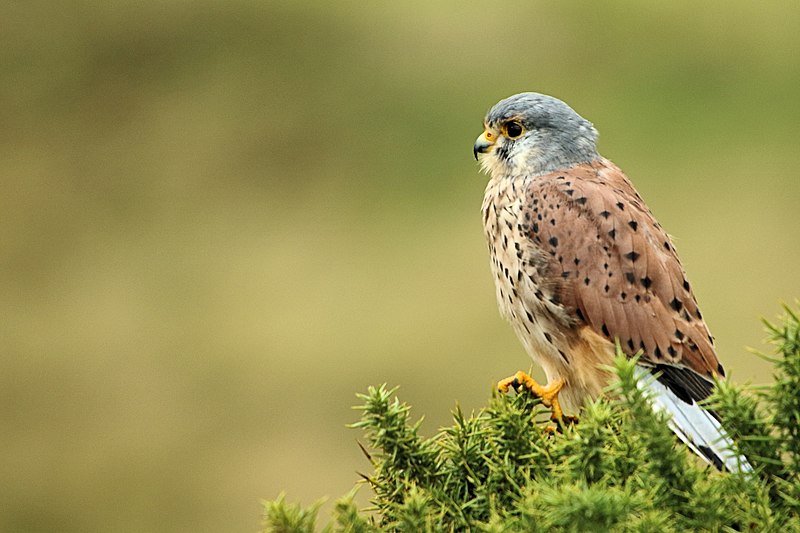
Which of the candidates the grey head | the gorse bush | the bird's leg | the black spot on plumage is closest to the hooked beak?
the grey head

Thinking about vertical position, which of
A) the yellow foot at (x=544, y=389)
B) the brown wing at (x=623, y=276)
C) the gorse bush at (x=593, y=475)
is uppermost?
the brown wing at (x=623, y=276)

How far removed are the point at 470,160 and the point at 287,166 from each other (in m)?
1.29

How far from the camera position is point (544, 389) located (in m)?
2.83

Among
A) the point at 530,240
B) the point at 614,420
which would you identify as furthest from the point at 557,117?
the point at 614,420

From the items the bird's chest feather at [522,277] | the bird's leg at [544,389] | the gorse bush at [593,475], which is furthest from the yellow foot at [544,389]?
the gorse bush at [593,475]

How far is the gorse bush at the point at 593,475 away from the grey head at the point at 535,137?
158cm

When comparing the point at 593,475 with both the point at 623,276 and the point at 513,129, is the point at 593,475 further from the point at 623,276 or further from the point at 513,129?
the point at 513,129

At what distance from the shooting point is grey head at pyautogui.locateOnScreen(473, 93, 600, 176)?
3.23 meters

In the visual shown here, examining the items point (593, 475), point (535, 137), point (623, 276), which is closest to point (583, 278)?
point (623, 276)

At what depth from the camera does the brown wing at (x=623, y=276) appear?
2.84 m

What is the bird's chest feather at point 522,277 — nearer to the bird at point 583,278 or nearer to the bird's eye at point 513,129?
the bird at point 583,278

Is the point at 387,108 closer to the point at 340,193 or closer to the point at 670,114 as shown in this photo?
the point at 340,193

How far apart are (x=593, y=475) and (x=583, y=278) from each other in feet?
4.76

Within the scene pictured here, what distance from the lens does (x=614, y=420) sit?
1780 millimetres
